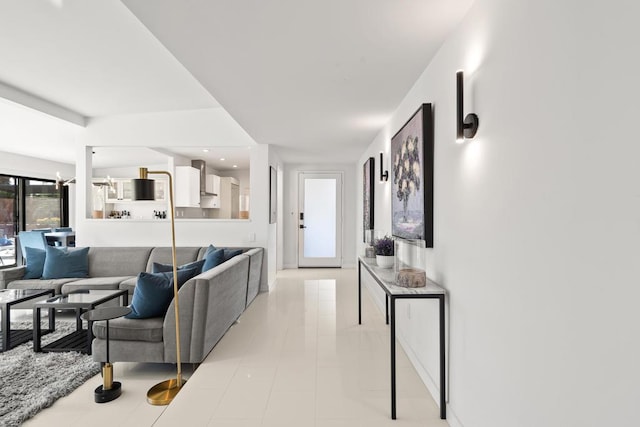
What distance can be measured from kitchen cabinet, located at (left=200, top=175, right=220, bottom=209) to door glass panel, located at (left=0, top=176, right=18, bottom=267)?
13.0 feet

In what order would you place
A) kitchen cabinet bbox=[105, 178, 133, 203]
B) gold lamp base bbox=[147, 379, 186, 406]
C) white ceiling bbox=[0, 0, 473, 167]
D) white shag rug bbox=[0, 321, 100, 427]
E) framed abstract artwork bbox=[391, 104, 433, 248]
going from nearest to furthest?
white ceiling bbox=[0, 0, 473, 167] → white shag rug bbox=[0, 321, 100, 427] → gold lamp base bbox=[147, 379, 186, 406] → framed abstract artwork bbox=[391, 104, 433, 248] → kitchen cabinet bbox=[105, 178, 133, 203]

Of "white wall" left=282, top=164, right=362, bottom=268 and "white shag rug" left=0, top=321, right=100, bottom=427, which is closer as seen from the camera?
"white shag rug" left=0, top=321, right=100, bottom=427

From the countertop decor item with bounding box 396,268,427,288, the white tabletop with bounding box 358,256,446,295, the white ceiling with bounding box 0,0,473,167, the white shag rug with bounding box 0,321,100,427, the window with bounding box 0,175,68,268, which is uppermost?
the white ceiling with bounding box 0,0,473,167

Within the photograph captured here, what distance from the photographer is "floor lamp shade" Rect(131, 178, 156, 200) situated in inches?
104

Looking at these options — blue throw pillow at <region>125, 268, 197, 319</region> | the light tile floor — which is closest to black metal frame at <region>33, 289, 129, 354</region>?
the light tile floor

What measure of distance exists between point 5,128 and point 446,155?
21.6ft

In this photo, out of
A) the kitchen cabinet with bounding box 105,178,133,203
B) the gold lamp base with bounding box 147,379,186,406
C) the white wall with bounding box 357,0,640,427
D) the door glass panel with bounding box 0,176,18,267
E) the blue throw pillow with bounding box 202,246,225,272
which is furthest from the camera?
the kitchen cabinet with bounding box 105,178,133,203

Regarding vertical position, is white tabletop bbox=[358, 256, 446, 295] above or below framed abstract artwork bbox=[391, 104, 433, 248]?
below

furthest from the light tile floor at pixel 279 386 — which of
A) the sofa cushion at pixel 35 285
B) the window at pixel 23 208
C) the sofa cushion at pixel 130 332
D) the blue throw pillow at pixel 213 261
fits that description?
the window at pixel 23 208

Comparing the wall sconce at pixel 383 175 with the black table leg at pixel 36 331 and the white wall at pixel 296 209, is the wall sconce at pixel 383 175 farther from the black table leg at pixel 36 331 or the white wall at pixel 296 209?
the black table leg at pixel 36 331

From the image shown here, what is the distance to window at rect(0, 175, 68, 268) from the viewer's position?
24.5 feet

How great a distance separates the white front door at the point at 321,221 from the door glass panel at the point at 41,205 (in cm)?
605

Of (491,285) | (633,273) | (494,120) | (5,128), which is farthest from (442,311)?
(5,128)

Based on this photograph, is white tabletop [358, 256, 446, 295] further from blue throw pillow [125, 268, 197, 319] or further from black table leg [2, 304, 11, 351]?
black table leg [2, 304, 11, 351]
